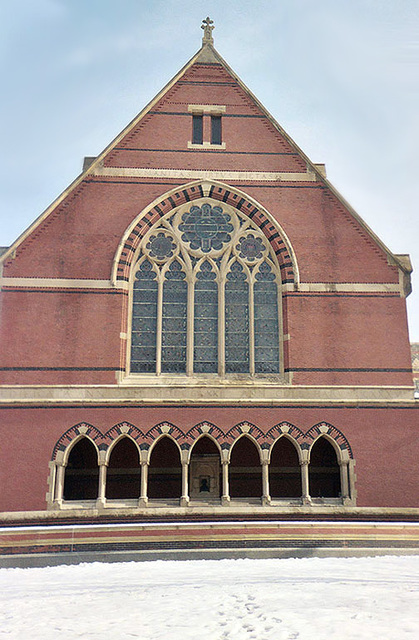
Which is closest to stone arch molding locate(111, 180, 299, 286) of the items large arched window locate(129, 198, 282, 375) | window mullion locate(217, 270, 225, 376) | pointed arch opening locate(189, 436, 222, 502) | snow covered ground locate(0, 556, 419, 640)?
large arched window locate(129, 198, 282, 375)

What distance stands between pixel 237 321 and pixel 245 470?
178 inches

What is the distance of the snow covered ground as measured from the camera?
23.2 ft

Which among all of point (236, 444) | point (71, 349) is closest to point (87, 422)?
point (71, 349)

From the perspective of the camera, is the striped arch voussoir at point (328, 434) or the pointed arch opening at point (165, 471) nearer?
the striped arch voussoir at point (328, 434)

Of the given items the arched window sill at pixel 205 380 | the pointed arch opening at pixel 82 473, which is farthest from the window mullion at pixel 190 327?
the pointed arch opening at pixel 82 473

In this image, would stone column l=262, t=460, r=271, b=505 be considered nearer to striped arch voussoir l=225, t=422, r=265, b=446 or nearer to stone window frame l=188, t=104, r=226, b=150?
striped arch voussoir l=225, t=422, r=265, b=446

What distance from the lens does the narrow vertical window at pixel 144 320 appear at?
51.9 ft

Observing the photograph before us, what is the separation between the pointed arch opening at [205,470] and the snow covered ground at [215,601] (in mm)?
3139

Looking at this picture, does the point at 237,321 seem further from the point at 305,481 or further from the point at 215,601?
the point at 215,601

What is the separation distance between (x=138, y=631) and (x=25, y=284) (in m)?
11.2

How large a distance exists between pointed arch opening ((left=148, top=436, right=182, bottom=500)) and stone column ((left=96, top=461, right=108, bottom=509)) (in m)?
1.75

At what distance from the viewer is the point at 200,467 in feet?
52.0

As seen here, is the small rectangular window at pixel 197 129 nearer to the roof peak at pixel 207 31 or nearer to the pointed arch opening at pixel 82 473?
the roof peak at pixel 207 31

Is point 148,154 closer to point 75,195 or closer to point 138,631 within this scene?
point 75,195
